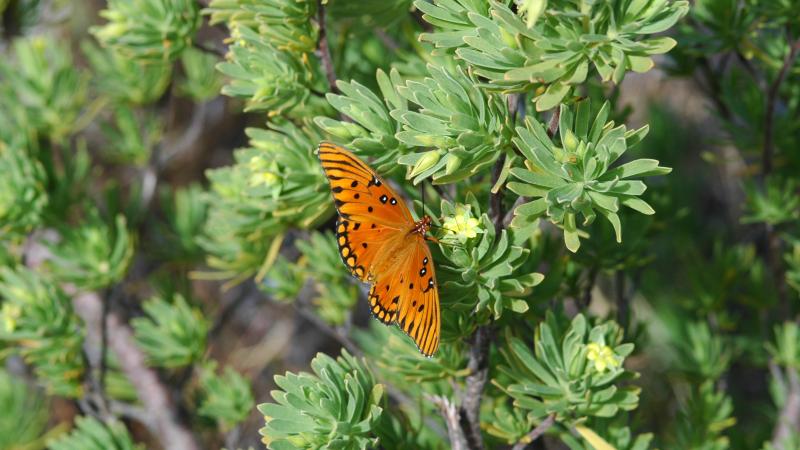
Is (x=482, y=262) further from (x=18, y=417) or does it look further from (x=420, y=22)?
(x=18, y=417)

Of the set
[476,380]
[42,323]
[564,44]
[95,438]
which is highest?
[564,44]

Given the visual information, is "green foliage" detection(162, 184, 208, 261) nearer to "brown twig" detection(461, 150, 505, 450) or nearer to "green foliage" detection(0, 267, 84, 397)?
"green foliage" detection(0, 267, 84, 397)

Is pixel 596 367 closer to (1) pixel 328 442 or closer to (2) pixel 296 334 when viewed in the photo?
(1) pixel 328 442

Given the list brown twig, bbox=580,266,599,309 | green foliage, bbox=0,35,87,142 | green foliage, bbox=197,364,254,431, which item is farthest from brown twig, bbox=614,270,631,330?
green foliage, bbox=0,35,87,142

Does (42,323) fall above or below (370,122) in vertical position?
Answer: below

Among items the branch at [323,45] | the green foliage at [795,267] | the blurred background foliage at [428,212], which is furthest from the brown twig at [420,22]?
the green foliage at [795,267]

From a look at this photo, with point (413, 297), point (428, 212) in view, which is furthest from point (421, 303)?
point (428, 212)
